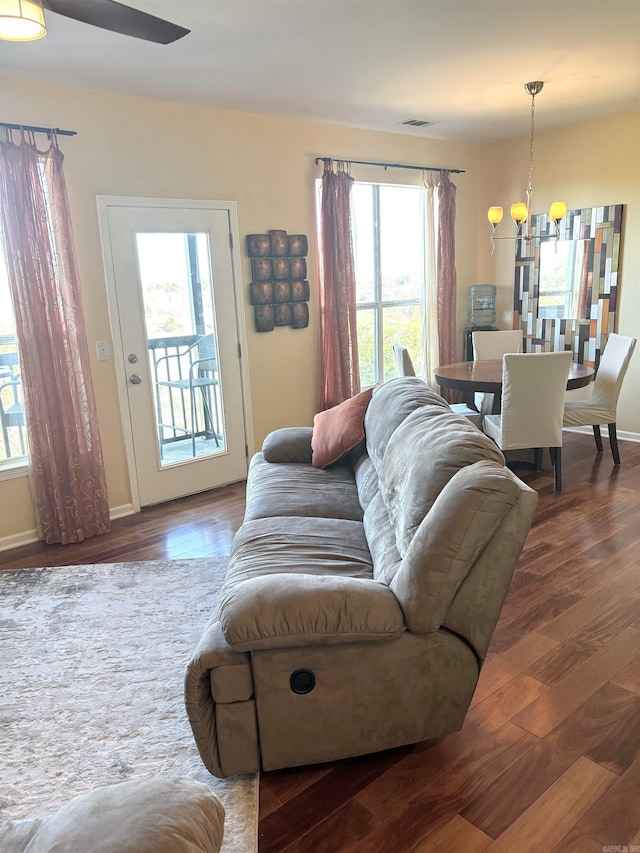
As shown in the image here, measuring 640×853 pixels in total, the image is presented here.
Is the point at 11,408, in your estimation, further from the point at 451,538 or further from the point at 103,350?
the point at 451,538

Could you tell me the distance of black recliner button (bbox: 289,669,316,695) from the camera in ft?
5.58

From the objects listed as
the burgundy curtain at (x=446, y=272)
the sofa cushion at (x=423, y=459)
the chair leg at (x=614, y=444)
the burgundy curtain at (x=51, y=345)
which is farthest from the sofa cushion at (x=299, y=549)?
the burgundy curtain at (x=446, y=272)

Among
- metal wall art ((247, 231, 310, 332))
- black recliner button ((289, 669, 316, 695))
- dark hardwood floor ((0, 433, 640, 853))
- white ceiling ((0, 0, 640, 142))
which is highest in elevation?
white ceiling ((0, 0, 640, 142))

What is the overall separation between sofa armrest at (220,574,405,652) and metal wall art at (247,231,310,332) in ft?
10.1

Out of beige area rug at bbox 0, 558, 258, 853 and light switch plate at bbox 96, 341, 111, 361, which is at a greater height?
light switch plate at bbox 96, 341, 111, 361

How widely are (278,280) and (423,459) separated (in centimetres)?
295

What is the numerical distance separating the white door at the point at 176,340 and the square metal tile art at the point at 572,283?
2.88 m

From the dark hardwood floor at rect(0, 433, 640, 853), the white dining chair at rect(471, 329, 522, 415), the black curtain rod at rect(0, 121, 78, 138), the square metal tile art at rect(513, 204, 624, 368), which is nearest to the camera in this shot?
the dark hardwood floor at rect(0, 433, 640, 853)

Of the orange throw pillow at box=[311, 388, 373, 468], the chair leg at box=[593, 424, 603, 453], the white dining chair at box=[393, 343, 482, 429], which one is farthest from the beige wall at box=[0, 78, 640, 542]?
the orange throw pillow at box=[311, 388, 373, 468]

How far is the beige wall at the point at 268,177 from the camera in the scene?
11.7ft

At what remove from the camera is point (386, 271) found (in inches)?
215

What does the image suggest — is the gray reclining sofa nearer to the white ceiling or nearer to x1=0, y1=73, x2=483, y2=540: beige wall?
the white ceiling

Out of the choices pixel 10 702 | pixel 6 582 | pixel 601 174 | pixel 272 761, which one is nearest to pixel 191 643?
pixel 10 702

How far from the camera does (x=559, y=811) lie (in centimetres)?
167
